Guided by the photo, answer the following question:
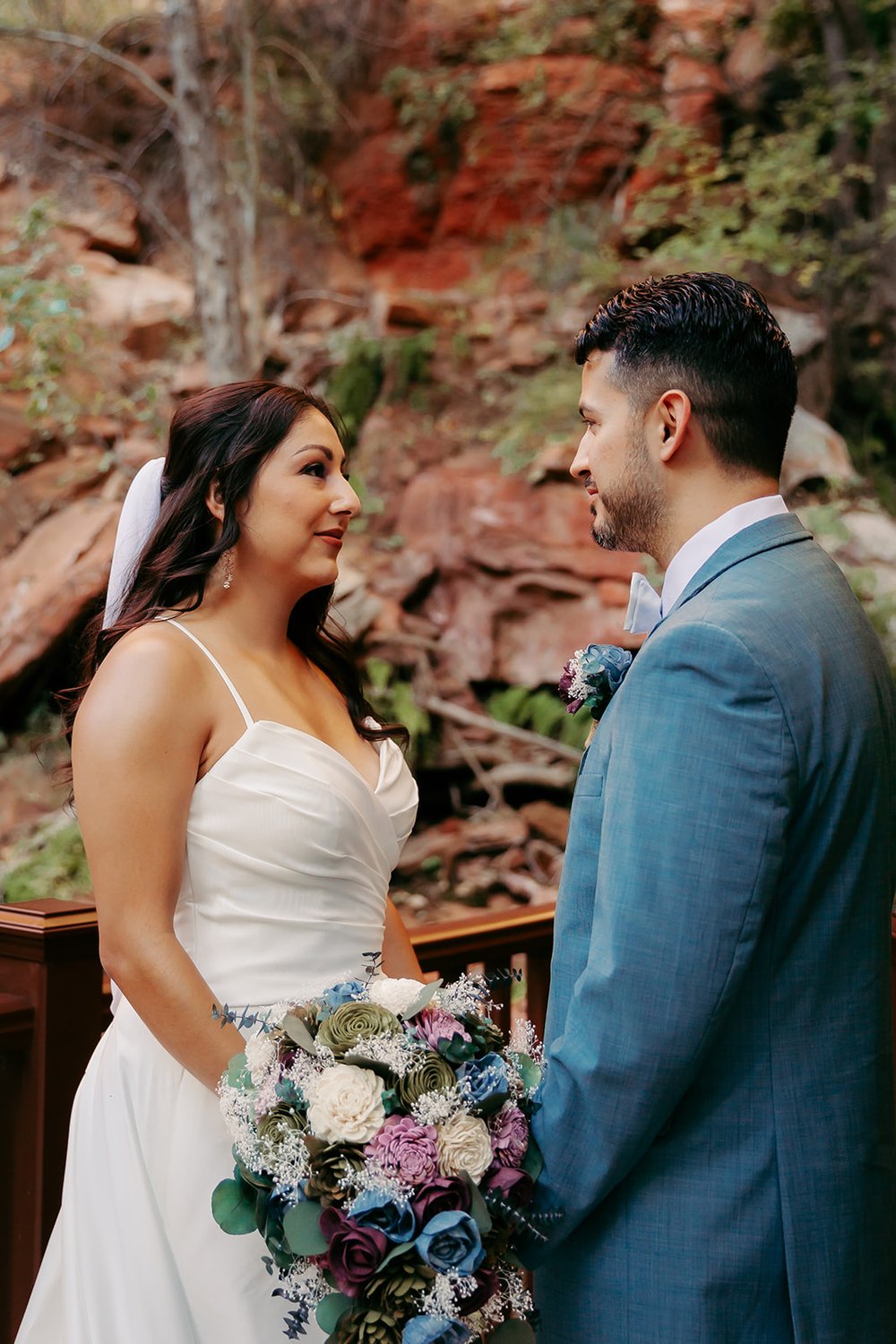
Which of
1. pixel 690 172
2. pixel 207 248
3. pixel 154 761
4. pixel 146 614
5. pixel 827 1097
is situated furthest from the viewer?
pixel 690 172

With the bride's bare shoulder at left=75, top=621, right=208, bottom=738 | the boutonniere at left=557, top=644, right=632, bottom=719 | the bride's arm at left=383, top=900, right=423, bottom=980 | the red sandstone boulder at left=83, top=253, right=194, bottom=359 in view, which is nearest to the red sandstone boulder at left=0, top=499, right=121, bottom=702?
the red sandstone boulder at left=83, top=253, right=194, bottom=359

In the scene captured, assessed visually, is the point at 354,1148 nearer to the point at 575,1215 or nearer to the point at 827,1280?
the point at 575,1215

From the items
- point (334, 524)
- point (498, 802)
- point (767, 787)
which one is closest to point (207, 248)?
point (498, 802)

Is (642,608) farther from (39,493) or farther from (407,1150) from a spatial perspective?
(39,493)

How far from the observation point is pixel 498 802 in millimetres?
7551

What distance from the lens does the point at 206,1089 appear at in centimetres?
197

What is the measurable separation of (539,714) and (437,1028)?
6261mm

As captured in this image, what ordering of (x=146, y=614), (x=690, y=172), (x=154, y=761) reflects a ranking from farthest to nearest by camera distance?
(x=690, y=172)
(x=146, y=614)
(x=154, y=761)

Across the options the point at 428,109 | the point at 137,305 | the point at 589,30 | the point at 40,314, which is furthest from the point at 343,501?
the point at 428,109

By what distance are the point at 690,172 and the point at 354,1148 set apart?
8385 millimetres

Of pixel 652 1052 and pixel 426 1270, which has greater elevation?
pixel 652 1052

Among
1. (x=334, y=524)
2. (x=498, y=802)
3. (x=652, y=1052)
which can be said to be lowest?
(x=498, y=802)

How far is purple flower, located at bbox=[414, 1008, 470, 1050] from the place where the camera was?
4.75 ft

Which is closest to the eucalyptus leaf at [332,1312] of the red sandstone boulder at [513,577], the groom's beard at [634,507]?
the groom's beard at [634,507]
